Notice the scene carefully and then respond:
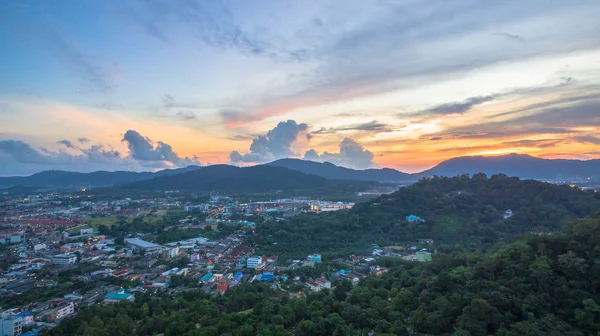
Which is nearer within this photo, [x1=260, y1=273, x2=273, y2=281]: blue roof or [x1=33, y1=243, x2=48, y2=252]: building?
[x1=260, y1=273, x2=273, y2=281]: blue roof

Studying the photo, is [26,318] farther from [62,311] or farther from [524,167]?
[524,167]

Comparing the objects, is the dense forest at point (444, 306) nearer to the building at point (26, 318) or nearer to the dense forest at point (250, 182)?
the building at point (26, 318)

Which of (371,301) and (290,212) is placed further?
(290,212)

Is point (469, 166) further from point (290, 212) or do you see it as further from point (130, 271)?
point (130, 271)

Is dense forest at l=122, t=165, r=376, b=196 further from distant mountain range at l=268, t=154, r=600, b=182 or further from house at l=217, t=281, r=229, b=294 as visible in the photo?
house at l=217, t=281, r=229, b=294

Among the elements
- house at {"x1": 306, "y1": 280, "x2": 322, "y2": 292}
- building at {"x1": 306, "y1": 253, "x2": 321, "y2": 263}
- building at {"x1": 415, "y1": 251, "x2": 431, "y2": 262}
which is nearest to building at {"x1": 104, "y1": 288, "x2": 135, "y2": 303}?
house at {"x1": 306, "y1": 280, "x2": 322, "y2": 292}

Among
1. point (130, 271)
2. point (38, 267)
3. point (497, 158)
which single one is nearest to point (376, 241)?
point (130, 271)
